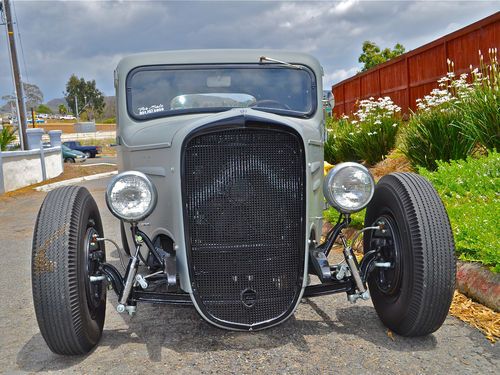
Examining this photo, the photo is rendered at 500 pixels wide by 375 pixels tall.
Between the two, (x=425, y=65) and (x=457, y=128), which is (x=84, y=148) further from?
(x=457, y=128)

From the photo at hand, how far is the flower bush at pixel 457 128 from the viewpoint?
688 centimetres

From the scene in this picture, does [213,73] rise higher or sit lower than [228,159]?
higher

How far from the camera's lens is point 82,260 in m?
2.93

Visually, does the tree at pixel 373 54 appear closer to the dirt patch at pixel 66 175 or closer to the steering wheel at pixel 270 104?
the dirt patch at pixel 66 175

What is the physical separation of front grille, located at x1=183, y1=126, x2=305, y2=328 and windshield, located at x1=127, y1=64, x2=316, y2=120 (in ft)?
3.59

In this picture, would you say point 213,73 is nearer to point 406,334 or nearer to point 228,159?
point 228,159

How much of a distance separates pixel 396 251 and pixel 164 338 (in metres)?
1.51

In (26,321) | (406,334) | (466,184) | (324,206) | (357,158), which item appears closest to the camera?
(406,334)

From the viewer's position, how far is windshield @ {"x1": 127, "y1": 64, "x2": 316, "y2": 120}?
3980 millimetres

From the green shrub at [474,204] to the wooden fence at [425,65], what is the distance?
3.92 metres

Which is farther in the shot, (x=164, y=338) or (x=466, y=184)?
(x=466, y=184)

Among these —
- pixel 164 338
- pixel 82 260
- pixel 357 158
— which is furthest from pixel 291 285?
pixel 357 158

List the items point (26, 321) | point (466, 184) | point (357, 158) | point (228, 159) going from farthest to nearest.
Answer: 1. point (357, 158)
2. point (466, 184)
3. point (26, 321)
4. point (228, 159)

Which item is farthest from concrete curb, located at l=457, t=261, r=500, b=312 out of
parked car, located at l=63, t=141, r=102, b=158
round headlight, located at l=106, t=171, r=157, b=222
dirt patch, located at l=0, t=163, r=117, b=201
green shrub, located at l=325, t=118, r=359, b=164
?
parked car, located at l=63, t=141, r=102, b=158
